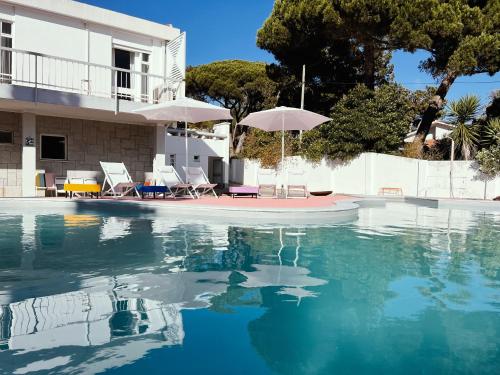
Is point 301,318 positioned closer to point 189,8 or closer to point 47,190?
point 47,190

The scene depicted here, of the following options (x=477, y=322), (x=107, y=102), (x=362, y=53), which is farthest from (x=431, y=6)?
(x=477, y=322)

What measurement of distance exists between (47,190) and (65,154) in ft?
5.00

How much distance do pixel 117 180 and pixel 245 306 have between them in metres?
10.0

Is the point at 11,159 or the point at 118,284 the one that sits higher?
the point at 11,159

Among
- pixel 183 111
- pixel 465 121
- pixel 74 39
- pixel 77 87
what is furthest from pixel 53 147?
pixel 465 121

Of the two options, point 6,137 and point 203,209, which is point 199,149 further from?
point 203,209

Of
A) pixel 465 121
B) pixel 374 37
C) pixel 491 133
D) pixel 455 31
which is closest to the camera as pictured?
pixel 491 133

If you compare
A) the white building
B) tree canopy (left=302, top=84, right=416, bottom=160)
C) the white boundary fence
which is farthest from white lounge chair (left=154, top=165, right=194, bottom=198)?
tree canopy (left=302, top=84, right=416, bottom=160)

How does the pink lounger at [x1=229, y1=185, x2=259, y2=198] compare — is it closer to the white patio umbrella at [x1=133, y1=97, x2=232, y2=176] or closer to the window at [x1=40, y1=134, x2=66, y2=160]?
the white patio umbrella at [x1=133, y1=97, x2=232, y2=176]

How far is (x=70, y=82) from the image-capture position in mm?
13656

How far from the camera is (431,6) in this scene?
1794cm

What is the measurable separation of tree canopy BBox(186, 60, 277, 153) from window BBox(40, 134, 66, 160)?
693 inches

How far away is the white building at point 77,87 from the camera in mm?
12281

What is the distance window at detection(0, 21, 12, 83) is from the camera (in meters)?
12.8
